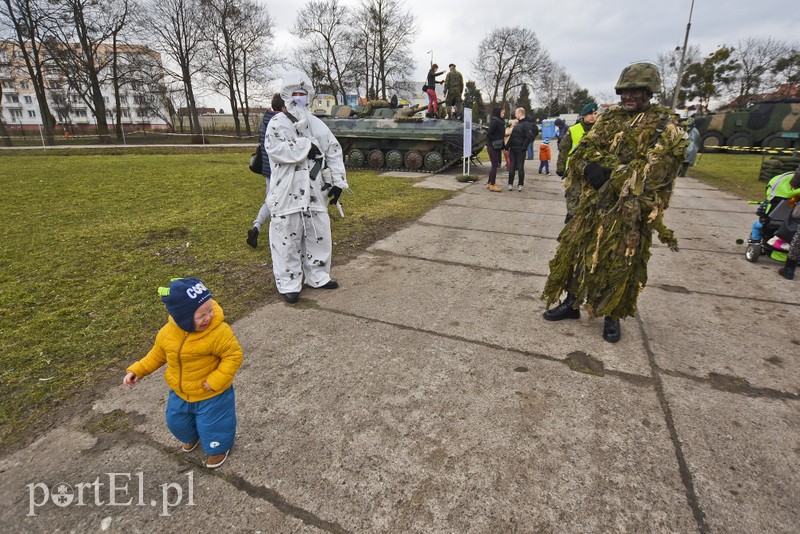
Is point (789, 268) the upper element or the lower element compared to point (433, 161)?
lower

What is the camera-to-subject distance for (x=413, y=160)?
42.0 ft

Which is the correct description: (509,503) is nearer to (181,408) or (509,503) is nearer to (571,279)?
(181,408)

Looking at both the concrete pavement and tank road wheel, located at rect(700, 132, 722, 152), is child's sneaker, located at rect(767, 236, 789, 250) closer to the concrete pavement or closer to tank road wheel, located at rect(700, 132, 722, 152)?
the concrete pavement

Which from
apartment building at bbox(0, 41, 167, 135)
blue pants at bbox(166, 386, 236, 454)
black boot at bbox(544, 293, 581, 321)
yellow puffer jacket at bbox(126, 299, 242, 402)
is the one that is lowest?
black boot at bbox(544, 293, 581, 321)

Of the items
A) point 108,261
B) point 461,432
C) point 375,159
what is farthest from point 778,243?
point 375,159

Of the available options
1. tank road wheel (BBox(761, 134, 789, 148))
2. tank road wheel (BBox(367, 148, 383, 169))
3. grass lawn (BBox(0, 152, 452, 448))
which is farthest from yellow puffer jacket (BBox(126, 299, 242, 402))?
tank road wheel (BBox(761, 134, 789, 148))

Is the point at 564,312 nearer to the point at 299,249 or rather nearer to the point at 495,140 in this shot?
the point at 299,249

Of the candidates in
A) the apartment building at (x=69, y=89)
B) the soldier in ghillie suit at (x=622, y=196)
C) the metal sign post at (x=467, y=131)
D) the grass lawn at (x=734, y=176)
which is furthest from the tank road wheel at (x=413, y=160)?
the apartment building at (x=69, y=89)

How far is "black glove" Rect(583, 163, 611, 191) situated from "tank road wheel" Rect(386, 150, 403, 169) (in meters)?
10.3

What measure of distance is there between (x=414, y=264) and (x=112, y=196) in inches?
285

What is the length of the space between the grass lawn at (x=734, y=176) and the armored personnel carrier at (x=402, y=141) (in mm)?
6970

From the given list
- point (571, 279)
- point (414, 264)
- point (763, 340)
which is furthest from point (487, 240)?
point (763, 340)

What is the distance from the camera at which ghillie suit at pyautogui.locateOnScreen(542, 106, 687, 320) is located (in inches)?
112

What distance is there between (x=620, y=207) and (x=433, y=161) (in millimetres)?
9926
